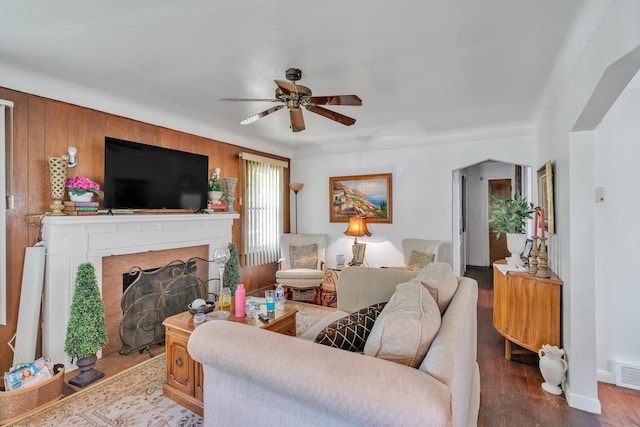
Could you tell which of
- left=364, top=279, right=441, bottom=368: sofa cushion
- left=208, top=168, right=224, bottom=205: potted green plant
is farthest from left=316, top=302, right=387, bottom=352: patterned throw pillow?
left=208, top=168, right=224, bottom=205: potted green plant

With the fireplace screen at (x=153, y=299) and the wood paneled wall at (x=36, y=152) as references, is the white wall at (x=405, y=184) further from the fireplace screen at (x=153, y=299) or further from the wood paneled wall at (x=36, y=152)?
the wood paneled wall at (x=36, y=152)

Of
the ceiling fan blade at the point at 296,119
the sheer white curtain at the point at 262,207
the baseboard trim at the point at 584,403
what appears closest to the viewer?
the baseboard trim at the point at 584,403

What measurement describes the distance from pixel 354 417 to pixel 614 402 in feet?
7.89

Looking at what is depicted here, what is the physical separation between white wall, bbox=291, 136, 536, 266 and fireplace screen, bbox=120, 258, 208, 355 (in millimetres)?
2370

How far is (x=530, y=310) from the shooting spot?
2531 mm

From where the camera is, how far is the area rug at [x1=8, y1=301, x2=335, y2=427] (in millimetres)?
1948

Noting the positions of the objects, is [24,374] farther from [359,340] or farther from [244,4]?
[244,4]

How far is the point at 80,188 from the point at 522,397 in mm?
3843

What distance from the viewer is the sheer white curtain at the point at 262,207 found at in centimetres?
463

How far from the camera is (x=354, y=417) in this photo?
976 millimetres

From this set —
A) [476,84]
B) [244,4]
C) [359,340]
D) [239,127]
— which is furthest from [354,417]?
[239,127]

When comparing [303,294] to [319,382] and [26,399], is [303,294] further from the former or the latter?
[319,382]

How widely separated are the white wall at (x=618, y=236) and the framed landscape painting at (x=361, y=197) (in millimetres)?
2591

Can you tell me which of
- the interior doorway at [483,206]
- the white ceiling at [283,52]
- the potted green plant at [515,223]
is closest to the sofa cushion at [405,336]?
the white ceiling at [283,52]
